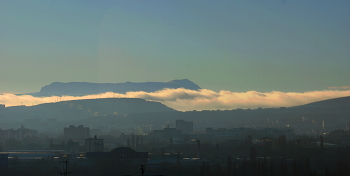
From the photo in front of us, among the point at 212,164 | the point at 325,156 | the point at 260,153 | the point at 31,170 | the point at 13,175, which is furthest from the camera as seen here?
the point at 260,153

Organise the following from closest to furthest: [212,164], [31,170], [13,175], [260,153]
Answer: [13,175] → [31,170] → [212,164] → [260,153]

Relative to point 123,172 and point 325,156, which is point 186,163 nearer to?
point 123,172

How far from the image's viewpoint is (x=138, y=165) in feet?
484

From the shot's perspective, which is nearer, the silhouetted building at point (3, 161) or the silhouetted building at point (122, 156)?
the silhouetted building at point (3, 161)

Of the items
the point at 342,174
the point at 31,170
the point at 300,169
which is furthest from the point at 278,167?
the point at 31,170

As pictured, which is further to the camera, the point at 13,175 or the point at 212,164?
the point at 212,164

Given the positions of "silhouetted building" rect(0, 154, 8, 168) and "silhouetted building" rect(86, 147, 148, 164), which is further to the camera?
"silhouetted building" rect(86, 147, 148, 164)

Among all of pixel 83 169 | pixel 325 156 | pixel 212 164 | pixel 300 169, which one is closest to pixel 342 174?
pixel 300 169

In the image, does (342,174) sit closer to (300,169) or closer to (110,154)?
(300,169)

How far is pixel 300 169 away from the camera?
139m

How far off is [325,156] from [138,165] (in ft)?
194

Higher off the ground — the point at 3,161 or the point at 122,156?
the point at 122,156

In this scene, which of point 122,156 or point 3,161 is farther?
point 122,156

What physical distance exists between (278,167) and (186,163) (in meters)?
25.1
